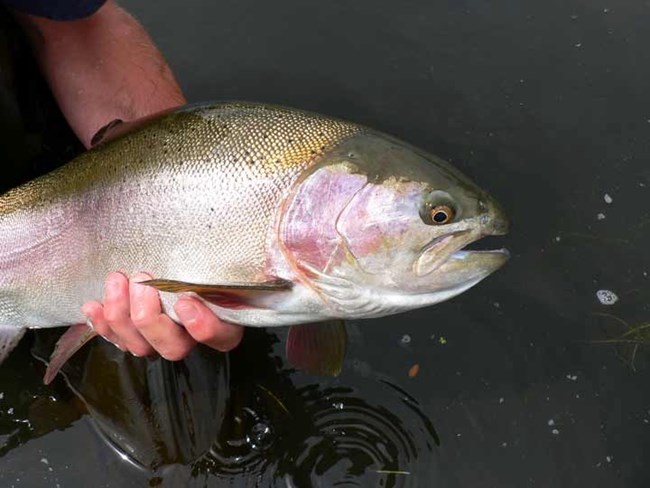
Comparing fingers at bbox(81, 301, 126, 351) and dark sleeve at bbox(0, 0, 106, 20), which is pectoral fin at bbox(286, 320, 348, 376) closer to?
fingers at bbox(81, 301, 126, 351)

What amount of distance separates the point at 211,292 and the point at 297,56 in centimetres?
211

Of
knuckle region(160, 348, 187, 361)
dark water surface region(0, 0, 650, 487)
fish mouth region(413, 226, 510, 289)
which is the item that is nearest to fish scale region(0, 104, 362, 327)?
knuckle region(160, 348, 187, 361)

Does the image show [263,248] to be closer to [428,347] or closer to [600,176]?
[428,347]

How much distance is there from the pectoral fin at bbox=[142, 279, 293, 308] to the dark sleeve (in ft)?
4.24

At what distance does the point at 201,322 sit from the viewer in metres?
1.90

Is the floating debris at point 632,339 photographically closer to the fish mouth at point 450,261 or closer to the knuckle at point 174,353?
the fish mouth at point 450,261

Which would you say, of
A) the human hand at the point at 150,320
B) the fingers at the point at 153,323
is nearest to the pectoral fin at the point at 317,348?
the human hand at the point at 150,320

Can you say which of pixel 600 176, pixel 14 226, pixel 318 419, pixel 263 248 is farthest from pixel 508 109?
pixel 14 226

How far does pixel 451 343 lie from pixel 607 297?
651 millimetres

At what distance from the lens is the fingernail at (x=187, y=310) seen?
1.87m

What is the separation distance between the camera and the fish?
1.73 meters

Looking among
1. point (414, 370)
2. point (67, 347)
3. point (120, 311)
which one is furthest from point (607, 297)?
point (67, 347)

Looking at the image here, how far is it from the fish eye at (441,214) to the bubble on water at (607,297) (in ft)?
4.57

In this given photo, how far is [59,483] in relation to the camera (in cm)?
254
